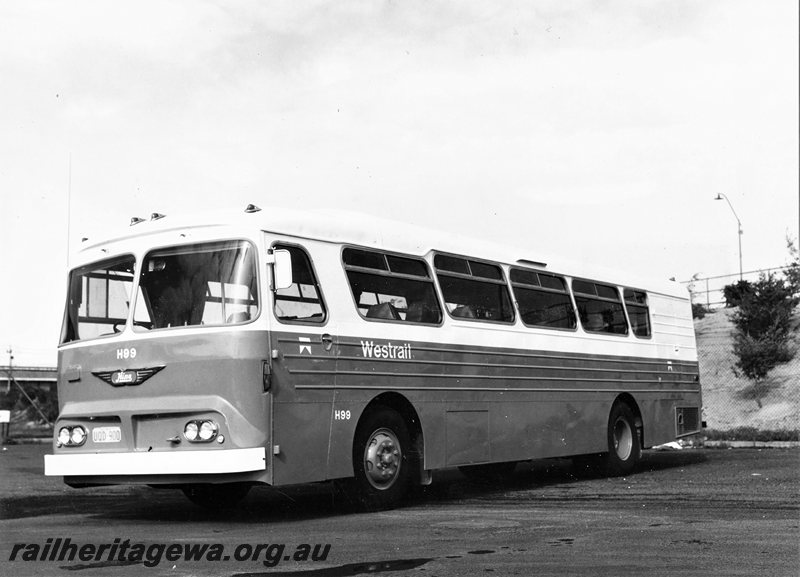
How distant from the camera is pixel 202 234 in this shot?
32.7ft

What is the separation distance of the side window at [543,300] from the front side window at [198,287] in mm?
4677

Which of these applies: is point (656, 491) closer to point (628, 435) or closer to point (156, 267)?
point (628, 435)

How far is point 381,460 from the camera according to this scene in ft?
35.5

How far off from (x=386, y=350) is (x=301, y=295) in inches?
50.4

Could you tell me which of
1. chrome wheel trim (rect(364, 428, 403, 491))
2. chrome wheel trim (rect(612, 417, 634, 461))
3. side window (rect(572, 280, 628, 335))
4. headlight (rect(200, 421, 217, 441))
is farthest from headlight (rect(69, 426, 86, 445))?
chrome wheel trim (rect(612, 417, 634, 461))

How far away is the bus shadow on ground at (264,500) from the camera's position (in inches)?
420

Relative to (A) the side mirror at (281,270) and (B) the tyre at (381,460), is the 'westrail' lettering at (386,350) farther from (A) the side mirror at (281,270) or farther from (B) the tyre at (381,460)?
(A) the side mirror at (281,270)

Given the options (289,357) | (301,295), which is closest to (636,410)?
(301,295)

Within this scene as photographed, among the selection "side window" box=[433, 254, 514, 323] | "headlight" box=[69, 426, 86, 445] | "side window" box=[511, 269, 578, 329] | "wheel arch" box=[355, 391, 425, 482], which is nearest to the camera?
"headlight" box=[69, 426, 86, 445]

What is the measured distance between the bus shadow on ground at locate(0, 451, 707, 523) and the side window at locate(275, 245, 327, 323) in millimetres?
1806

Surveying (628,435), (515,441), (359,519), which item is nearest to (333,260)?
(359,519)

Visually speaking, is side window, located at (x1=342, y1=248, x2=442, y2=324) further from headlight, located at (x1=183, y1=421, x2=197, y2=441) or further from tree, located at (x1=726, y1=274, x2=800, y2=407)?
tree, located at (x1=726, y1=274, x2=800, y2=407)

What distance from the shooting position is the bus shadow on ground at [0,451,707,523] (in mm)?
10672

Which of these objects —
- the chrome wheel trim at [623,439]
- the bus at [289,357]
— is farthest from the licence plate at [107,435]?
the chrome wheel trim at [623,439]
